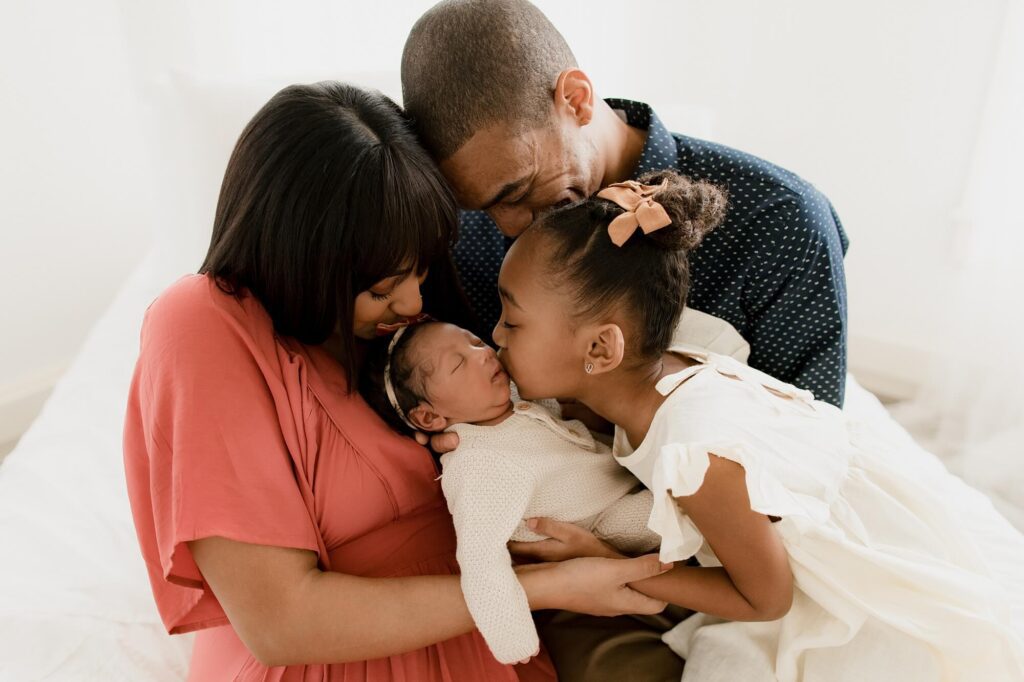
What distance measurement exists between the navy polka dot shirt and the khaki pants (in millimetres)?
→ 561

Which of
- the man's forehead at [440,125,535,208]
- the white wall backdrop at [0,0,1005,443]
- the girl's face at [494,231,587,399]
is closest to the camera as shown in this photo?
the girl's face at [494,231,587,399]

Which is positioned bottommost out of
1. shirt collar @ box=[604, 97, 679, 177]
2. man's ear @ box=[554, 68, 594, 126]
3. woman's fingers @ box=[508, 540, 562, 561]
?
woman's fingers @ box=[508, 540, 562, 561]

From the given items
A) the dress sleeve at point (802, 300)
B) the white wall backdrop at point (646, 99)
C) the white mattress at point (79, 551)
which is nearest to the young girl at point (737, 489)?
the dress sleeve at point (802, 300)

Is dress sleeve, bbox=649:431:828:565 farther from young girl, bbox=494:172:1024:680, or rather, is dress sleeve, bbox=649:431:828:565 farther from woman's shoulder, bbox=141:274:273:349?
woman's shoulder, bbox=141:274:273:349

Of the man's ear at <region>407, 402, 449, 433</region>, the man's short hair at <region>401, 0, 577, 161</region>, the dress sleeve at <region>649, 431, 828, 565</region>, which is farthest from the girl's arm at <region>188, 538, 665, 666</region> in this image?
the man's short hair at <region>401, 0, 577, 161</region>

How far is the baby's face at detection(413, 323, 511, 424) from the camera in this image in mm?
1264

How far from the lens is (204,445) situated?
1026 millimetres

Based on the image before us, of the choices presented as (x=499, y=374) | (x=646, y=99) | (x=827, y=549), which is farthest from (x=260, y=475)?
(x=646, y=99)

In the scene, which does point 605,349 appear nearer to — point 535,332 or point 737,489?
point 535,332

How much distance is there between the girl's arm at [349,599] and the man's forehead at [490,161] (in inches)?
25.0

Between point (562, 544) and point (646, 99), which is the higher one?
point (646, 99)

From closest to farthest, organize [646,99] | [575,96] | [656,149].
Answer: [575,96]
[656,149]
[646,99]

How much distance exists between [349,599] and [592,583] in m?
0.35

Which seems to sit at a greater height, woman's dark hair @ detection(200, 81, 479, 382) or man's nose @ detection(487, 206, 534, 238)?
woman's dark hair @ detection(200, 81, 479, 382)
